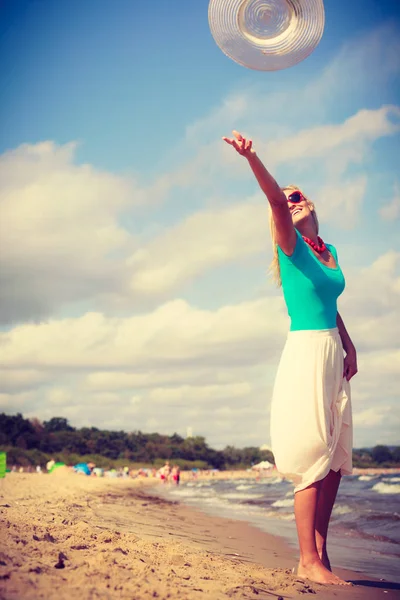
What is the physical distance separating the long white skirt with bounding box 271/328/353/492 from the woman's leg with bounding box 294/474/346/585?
0.06m

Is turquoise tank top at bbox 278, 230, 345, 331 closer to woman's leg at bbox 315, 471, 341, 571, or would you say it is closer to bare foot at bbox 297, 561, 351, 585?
woman's leg at bbox 315, 471, 341, 571

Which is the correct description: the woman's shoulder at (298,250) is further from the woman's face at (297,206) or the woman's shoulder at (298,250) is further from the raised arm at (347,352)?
the raised arm at (347,352)

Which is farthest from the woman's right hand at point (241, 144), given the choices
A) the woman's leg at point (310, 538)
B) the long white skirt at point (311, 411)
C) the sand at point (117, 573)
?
the sand at point (117, 573)

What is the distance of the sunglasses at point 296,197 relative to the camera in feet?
10.8

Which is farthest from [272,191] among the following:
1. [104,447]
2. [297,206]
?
[104,447]

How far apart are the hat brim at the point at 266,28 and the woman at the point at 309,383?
0.68 metres

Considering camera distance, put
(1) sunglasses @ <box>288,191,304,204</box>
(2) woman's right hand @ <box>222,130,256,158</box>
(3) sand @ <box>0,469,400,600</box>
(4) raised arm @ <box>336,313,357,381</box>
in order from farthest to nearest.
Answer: (1) sunglasses @ <box>288,191,304,204</box>, (4) raised arm @ <box>336,313,357,381</box>, (2) woman's right hand @ <box>222,130,256,158</box>, (3) sand @ <box>0,469,400,600</box>

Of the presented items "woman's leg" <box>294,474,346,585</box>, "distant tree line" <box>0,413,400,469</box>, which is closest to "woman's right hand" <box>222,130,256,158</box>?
→ "woman's leg" <box>294,474,346,585</box>

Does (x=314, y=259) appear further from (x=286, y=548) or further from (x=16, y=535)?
(x=286, y=548)

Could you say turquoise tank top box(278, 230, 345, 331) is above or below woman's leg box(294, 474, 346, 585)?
above

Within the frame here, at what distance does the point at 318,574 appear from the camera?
2.79 m

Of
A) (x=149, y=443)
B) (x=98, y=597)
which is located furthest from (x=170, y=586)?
(x=149, y=443)

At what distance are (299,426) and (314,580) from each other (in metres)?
0.74

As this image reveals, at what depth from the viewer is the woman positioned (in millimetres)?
2834
